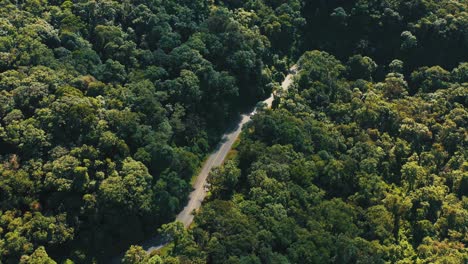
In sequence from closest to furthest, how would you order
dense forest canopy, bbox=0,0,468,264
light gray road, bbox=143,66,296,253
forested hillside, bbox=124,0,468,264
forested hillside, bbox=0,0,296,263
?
1. forested hillside, bbox=0,0,296,263
2. dense forest canopy, bbox=0,0,468,264
3. forested hillside, bbox=124,0,468,264
4. light gray road, bbox=143,66,296,253

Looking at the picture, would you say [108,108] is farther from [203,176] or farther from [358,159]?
[358,159]

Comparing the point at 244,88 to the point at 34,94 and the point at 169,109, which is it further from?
the point at 34,94

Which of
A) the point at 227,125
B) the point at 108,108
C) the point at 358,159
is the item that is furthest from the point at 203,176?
the point at 358,159

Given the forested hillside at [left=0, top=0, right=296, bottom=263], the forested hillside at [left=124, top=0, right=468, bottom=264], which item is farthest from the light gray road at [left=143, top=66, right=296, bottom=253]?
the forested hillside at [left=124, top=0, right=468, bottom=264]

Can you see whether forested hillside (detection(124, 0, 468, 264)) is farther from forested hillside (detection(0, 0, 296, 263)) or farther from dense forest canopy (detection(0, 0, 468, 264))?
forested hillside (detection(0, 0, 296, 263))

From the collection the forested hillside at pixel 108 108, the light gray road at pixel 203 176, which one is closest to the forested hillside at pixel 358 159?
the light gray road at pixel 203 176

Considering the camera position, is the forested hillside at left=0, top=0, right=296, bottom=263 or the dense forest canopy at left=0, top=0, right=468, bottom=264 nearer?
the forested hillside at left=0, top=0, right=296, bottom=263

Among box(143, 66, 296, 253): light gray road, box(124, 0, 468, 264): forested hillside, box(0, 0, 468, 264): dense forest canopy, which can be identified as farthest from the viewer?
box(143, 66, 296, 253): light gray road
